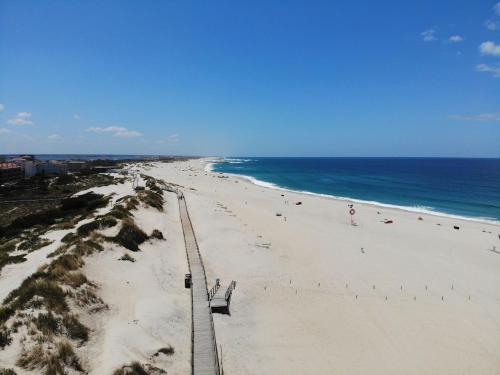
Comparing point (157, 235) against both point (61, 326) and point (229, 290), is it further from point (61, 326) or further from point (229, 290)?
point (61, 326)

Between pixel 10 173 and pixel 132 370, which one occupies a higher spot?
pixel 10 173

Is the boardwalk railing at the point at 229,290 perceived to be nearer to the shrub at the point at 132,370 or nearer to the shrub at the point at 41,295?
the shrub at the point at 132,370

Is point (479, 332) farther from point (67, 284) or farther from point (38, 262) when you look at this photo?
point (38, 262)

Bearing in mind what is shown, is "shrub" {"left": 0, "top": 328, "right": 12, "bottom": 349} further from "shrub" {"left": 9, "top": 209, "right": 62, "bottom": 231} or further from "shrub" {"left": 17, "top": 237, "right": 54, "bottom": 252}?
"shrub" {"left": 9, "top": 209, "right": 62, "bottom": 231}

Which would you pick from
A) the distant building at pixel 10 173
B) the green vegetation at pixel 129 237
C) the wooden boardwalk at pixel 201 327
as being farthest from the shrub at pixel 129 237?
the distant building at pixel 10 173

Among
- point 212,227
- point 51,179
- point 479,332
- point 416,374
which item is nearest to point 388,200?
point 212,227

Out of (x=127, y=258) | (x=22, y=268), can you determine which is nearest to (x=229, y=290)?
(x=127, y=258)

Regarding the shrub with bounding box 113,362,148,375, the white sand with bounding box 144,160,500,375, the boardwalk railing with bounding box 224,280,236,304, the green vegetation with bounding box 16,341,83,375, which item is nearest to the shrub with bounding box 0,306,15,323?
the green vegetation with bounding box 16,341,83,375
